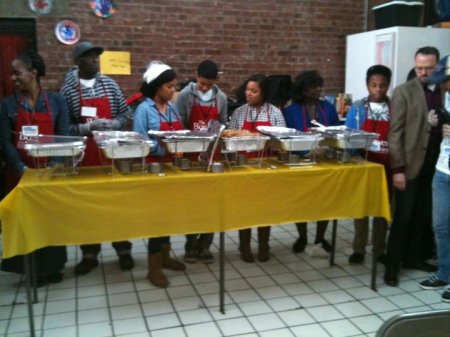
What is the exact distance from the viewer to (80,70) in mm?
3111

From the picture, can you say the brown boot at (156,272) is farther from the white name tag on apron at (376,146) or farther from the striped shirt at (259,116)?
the white name tag on apron at (376,146)

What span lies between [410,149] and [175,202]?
1571 millimetres

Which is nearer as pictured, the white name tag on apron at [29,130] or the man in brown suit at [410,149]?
the white name tag on apron at [29,130]

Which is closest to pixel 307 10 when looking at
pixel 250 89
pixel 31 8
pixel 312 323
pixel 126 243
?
pixel 250 89

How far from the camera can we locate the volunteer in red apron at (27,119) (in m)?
2.76

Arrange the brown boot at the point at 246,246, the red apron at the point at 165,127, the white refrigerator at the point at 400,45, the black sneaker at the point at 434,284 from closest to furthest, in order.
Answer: the red apron at the point at 165,127, the black sneaker at the point at 434,284, the brown boot at the point at 246,246, the white refrigerator at the point at 400,45

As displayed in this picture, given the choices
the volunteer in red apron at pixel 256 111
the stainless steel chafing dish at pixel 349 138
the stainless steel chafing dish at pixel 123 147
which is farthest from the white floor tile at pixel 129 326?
the stainless steel chafing dish at pixel 349 138

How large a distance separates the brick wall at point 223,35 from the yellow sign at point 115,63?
53 millimetres

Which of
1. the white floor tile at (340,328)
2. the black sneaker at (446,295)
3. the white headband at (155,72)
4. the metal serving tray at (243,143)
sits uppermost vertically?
the white headband at (155,72)

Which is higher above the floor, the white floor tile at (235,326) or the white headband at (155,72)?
the white headband at (155,72)

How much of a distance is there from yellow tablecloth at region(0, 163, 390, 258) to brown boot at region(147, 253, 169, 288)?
597 mm

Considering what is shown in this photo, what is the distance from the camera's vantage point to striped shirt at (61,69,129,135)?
3076mm

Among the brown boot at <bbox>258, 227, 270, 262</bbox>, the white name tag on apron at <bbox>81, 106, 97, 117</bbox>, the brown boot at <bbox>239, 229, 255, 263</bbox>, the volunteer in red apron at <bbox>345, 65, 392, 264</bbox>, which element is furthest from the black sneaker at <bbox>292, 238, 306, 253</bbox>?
the white name tag on apron at <bbox>81, 106, 97, 117</bbox>

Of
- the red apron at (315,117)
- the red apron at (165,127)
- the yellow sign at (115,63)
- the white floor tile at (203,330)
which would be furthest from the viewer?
the yellow sign at (115,63)
